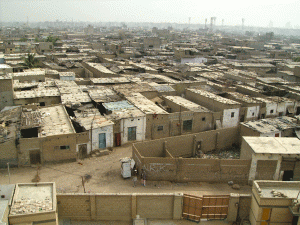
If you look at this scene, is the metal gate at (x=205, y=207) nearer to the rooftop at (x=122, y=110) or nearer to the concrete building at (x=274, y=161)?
the concrete building at (x=274, y=161)

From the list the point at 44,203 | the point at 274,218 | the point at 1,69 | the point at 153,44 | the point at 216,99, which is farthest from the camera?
the point at 153,44

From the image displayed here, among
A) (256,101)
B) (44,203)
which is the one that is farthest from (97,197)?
(256,101)

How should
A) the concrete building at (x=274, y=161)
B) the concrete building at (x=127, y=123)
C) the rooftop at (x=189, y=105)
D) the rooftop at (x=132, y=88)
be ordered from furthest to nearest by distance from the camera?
the rooftop at (x=132, y=88) → the rooftop at (x=189, y=105) → the concrete building at (x=127, y=123) → the concrete building at (x=274, y=161)

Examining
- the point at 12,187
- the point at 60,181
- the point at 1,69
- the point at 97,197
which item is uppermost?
the point at 1,69

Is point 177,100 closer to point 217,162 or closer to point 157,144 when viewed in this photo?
point 157,144

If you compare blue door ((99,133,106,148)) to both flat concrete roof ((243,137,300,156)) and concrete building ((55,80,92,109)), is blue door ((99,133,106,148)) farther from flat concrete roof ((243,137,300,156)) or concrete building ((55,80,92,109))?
flat concrete roof ((243,137,300,156))

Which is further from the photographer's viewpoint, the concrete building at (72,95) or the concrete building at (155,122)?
the concrete building at (72,95)

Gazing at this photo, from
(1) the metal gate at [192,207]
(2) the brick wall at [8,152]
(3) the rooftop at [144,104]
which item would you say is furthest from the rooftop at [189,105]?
(2) the brick wall at [8,152]

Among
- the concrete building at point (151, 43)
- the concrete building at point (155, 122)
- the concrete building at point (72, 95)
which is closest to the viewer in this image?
the concrete building at point (155, 122)

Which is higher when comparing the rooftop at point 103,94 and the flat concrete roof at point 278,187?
the rooftop at point 103,94
